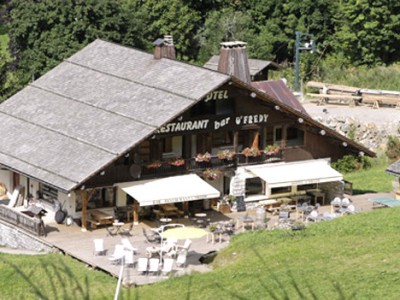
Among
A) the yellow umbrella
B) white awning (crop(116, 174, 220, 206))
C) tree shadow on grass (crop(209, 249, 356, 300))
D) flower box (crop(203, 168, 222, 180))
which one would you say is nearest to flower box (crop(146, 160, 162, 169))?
white awning (crop(116, 174, 220, 206))

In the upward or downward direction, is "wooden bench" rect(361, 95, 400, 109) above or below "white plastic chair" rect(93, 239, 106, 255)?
above

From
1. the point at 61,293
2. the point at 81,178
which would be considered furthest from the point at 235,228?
the point at 61,293

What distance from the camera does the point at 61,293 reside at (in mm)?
43125

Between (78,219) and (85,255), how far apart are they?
15.9ft

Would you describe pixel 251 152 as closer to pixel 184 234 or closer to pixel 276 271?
pixel 184 234

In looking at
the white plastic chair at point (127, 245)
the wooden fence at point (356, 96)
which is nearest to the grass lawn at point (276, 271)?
the white plastic chair at point (127, 245)

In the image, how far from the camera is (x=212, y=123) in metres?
55.0

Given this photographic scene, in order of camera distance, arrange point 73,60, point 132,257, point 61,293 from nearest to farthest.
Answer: point 61,293 → point 132,257 → point 73,60

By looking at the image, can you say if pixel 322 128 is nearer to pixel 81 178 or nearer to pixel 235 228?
pixel 235 228

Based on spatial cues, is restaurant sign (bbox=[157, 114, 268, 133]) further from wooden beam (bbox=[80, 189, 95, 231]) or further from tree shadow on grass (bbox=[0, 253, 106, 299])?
tree shadow on grass (bbox=[0, 253, 106, 299])

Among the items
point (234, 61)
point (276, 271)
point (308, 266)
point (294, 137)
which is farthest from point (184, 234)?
point (234, 61)

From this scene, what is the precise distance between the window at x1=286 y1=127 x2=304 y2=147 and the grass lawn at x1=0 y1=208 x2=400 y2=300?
951cm

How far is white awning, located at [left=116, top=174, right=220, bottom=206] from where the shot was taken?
5119cm

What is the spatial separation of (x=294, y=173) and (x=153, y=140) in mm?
6775
